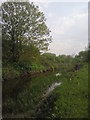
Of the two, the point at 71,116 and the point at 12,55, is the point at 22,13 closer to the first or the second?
the point at 12,55

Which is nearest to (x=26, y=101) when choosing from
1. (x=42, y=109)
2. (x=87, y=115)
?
(x=42, y=109)

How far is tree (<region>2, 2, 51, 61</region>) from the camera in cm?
4100

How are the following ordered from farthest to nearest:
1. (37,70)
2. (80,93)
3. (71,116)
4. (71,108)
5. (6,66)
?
1. (37,70)
2. (6,66)
3. (80,93)
4. (71,108)
5. (71,116)

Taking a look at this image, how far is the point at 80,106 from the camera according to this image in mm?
12164

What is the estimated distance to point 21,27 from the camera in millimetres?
40875

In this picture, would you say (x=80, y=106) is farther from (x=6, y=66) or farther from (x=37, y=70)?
(x=37, y=70)

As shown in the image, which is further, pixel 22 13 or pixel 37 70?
pixel 37 70

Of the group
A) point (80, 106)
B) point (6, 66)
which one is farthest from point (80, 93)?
point (6, 66)

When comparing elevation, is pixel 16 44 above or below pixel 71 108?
above

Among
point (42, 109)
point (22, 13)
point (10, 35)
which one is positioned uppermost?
point (22, 13)

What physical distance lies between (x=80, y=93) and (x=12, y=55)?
1170 inches

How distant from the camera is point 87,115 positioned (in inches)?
418

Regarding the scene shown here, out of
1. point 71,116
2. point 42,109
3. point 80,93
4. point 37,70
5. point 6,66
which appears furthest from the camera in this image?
point 37,70

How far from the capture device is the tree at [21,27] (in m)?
41.0
